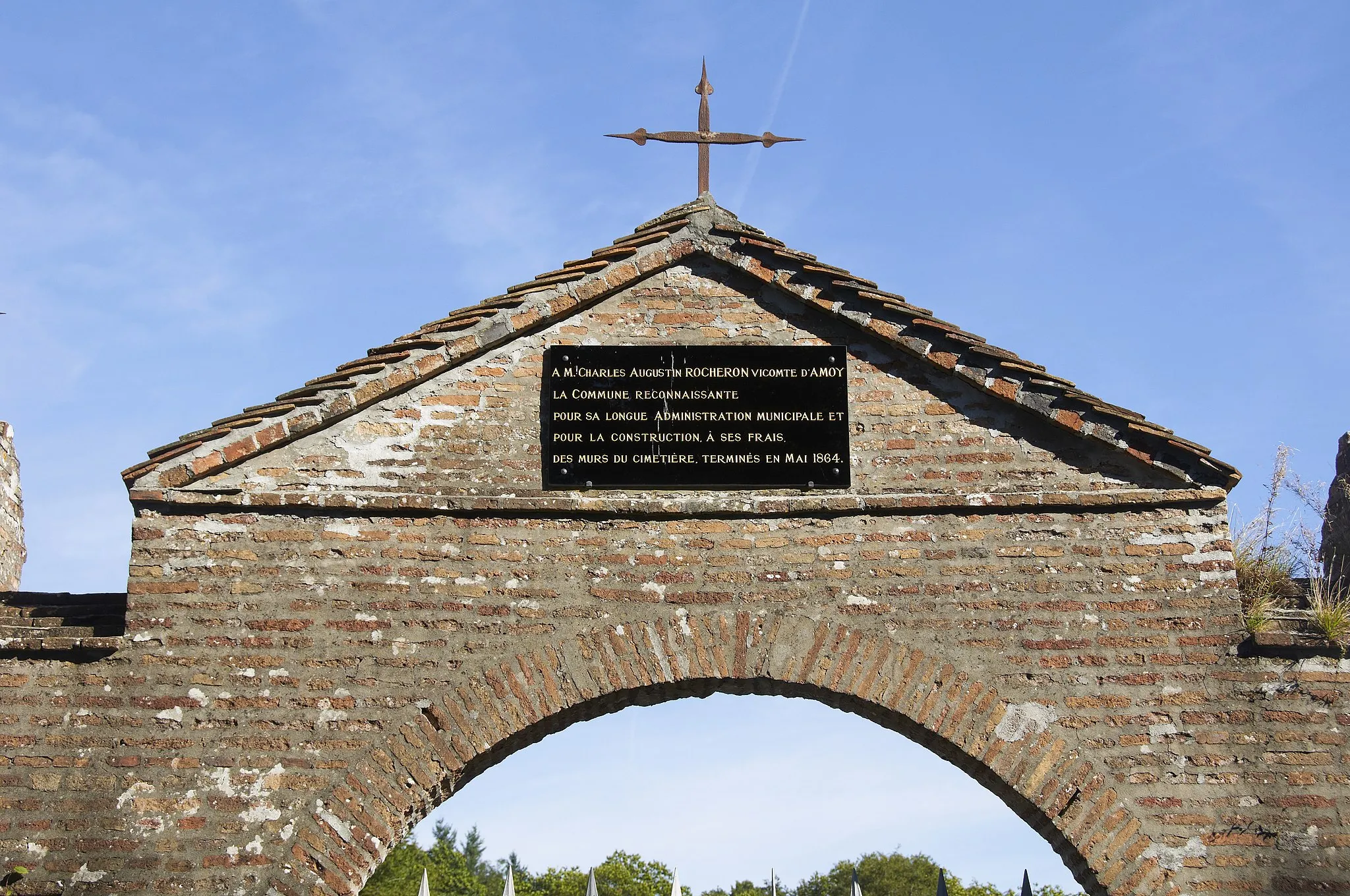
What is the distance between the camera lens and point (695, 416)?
6875 millimetres

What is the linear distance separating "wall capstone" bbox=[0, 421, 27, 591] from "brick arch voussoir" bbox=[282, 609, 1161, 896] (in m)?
3.59

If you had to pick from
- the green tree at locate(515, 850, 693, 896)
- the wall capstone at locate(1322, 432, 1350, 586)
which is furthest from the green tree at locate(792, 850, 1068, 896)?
the wall capstone at locate(1322, 432, 1350, 586)

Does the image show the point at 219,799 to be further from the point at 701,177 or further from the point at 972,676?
the point at 701,177

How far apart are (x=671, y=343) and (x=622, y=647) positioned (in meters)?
1.81

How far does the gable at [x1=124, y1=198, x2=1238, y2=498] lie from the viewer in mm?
6621

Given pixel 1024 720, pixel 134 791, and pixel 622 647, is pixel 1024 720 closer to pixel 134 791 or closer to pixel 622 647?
pixel 622 647

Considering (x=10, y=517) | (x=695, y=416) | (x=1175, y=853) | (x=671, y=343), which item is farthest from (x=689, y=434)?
(x=10, y=517)

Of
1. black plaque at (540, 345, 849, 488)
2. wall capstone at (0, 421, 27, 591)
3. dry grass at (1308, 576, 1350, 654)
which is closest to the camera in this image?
dry grass at (1308, 576, 1350, 654)

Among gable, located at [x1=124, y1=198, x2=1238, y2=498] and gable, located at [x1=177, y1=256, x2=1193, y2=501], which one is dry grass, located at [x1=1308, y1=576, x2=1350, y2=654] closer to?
gable, located at [x1=124, y1=198, x2=1238, y2=498]

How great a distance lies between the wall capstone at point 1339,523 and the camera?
296 inches

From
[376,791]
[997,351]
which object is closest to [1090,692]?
[997,351]

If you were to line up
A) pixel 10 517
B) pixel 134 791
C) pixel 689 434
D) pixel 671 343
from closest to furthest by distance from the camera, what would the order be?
pixel 134 791 < pixel 689 434 < pixel 671 343 < pixel 10 517

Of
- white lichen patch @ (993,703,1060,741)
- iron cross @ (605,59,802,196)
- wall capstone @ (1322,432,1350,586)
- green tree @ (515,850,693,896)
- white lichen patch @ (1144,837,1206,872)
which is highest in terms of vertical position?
iron cross @ (605,59,802,196)

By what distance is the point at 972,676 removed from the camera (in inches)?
248
